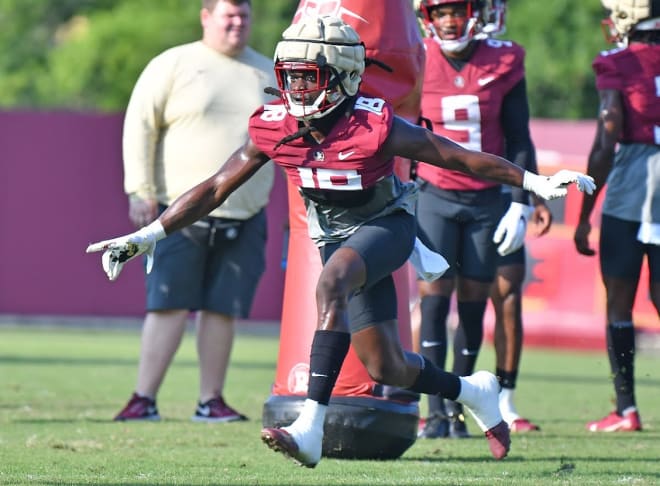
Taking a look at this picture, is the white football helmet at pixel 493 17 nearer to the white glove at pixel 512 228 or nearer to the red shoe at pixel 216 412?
the white glove at pixel 512 228

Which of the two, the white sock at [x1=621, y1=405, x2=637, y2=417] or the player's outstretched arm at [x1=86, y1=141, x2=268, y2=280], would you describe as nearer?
the player's outstretched arm at [x1=86, y1=141, x2=268, y2=280]

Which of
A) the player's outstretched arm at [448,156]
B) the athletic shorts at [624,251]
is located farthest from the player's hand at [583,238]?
A: the player's outstretched arm at [448,156]

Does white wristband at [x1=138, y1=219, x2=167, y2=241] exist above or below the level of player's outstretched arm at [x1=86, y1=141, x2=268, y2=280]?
below

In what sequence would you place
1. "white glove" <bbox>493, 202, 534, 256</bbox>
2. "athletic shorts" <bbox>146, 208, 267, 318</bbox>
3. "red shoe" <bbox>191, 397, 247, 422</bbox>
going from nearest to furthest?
"white glove" <bbox>493, 202, 534, 256</bbox> → "red shoe" <bbox>191, 397, 247, 422</bbox> → "athletic shorts" <bbox>146, 208, 267, 318</bbox>

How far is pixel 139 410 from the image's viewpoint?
24.7ft

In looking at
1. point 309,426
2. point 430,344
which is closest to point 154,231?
point 309,426

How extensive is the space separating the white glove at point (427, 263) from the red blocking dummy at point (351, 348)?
59 cm

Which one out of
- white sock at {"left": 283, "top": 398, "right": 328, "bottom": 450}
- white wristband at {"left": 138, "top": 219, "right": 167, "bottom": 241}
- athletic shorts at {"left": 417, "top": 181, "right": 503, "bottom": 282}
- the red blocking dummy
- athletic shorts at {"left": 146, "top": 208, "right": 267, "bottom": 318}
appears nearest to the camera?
white sock at {"left": 283, "top": 398, "right": 328, "bottom": 450}

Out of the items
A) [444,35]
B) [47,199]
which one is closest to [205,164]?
[444,35]

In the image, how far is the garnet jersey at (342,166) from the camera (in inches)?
212

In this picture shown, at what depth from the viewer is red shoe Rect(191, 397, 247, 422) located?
764 centimetres

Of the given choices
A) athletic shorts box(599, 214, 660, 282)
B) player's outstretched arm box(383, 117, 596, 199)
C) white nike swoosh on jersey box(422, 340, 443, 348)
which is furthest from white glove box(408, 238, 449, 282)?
athletic shorts box(599, 214, 660, 282)

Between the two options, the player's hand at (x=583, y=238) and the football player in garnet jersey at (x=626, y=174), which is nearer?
the football player in garnet jersey at (x=626, y=174)

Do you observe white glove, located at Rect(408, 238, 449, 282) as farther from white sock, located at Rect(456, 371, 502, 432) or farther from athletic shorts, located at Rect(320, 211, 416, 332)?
white sock, located at Rect(456, 371, 502, 432)
